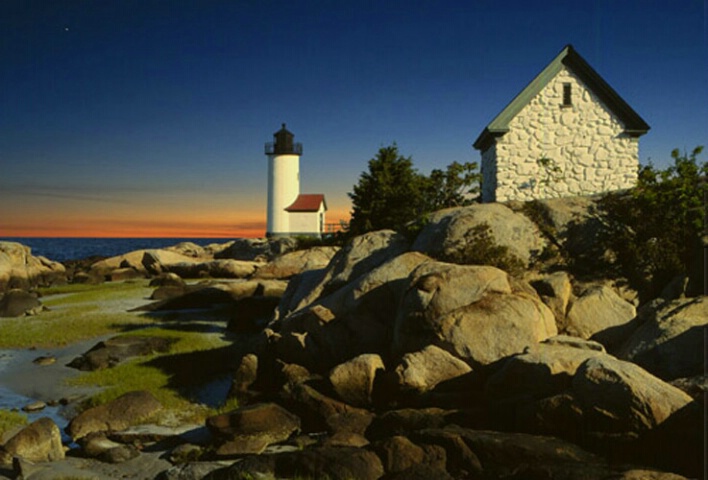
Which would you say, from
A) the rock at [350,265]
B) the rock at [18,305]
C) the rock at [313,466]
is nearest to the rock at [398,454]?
the rock at [313,466]

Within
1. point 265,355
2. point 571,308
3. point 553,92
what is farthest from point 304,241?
point 571,308

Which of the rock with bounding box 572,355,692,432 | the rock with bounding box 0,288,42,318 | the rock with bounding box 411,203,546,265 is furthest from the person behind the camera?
the rock with bounding box 0,288,42,318

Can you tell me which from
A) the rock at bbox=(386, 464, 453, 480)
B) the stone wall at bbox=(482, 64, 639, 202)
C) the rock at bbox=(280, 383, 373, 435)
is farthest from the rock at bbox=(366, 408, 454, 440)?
the stone wall at bbox=(482, 64, 639, 202)

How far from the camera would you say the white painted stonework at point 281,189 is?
234ft

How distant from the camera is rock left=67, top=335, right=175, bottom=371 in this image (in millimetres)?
17047

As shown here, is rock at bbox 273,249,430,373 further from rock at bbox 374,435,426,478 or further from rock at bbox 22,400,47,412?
rock at bbox 22,400,47,412

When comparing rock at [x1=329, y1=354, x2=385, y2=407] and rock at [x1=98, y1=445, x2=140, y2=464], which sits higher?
rock at [x1=329, y1=354, x2=385, y2=407]

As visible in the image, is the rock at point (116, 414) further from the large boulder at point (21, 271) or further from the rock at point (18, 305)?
the large boulder at point (21, 271)

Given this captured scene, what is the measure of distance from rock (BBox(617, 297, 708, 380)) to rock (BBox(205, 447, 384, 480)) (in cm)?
631

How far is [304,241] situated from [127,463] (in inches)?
1324

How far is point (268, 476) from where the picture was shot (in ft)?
27.4

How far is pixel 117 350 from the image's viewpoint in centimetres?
1831

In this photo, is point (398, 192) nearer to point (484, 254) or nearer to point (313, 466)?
point (484, 254)

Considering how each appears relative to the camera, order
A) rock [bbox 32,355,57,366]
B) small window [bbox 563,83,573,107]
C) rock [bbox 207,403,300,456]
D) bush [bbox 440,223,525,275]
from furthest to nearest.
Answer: small window [bbox 563,83,573,107]
rock [bbox 32,355,57,366]
bush [bbox 440,223,525,275]
rock [bbox 207,403,300,456]
